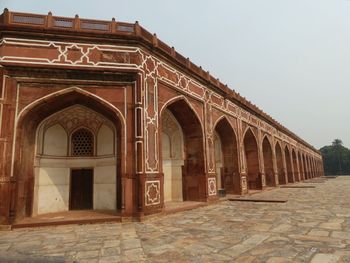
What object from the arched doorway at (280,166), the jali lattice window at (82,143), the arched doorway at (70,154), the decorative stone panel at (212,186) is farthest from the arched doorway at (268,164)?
the jali lattice window at (82,143)

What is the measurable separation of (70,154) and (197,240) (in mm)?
6112

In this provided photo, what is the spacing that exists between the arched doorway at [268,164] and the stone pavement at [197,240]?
1296 centimetres

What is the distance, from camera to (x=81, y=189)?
9.19m

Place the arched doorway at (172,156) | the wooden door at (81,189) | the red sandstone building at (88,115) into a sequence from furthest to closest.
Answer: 1. the arched doorway at (172,156)
2. the wooden door at (81,189)
3. the red sandstone building at (88,115)

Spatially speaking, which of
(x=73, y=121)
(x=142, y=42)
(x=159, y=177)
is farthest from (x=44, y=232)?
(x=142, y=42)

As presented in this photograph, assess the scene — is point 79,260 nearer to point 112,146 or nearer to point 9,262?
point 9,262

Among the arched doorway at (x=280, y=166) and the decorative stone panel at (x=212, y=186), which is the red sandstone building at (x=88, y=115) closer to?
the decorative stone panel at (x=212, y=186)

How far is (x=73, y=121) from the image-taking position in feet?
30.5

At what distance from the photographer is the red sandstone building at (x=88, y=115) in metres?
7.21

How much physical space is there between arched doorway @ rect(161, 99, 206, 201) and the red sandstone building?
0.15 feet

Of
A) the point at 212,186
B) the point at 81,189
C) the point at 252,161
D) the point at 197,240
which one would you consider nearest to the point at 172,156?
the point at 212,186

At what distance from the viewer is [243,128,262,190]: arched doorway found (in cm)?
1722

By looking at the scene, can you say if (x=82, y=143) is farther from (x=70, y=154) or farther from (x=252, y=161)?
(x=252, y=161)

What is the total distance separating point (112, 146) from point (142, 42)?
11.9 ft
